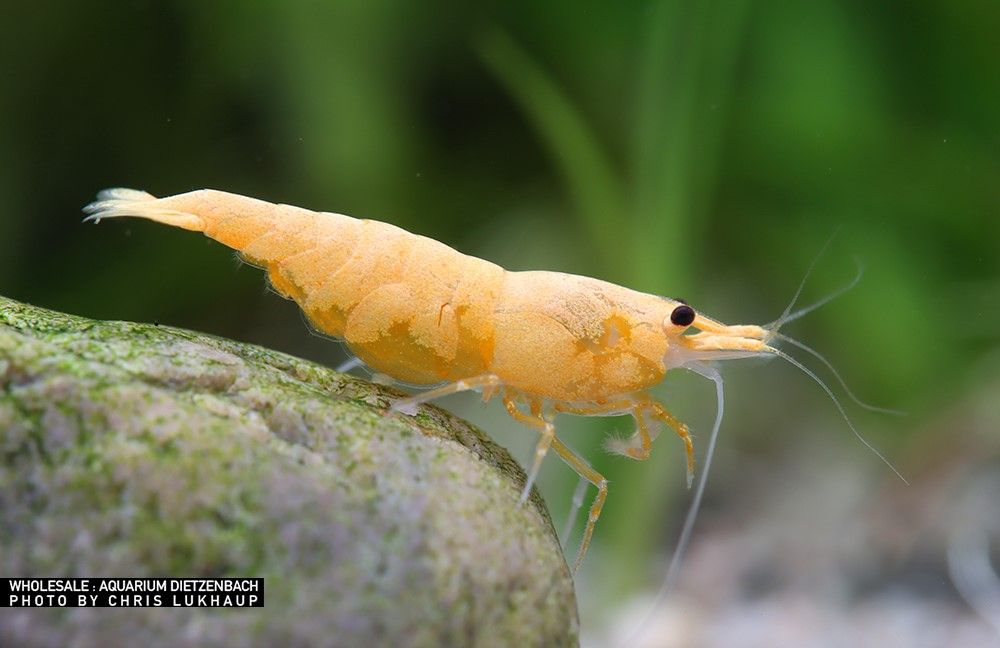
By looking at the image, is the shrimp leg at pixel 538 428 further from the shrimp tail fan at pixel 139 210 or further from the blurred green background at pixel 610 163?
the blurred green background at pixel 610 163

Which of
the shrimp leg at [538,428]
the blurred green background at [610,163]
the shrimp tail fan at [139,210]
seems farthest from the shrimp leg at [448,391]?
the blurred green background at [610,163]

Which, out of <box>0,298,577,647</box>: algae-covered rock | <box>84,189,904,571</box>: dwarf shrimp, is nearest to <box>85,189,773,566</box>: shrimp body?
<box>84,189,904,571</box>: dwarf shrimp

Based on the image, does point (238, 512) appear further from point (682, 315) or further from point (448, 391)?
point (682, 315)

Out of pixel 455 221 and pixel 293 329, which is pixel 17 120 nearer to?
pixel 293 329

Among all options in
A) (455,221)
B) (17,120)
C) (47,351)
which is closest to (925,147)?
(455,221)

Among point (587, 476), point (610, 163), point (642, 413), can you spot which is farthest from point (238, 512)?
point (610, 163)

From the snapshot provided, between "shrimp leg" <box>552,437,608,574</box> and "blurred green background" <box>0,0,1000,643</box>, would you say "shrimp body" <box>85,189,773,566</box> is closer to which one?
"shrimp leg" <box>552,437,608,574</box>

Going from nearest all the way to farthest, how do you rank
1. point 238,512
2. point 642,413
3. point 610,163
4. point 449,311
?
point 238,512
point 449,311
point 642,413
point 610,163

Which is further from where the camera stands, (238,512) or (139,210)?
(139,210)

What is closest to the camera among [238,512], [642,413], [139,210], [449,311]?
[238,512]
